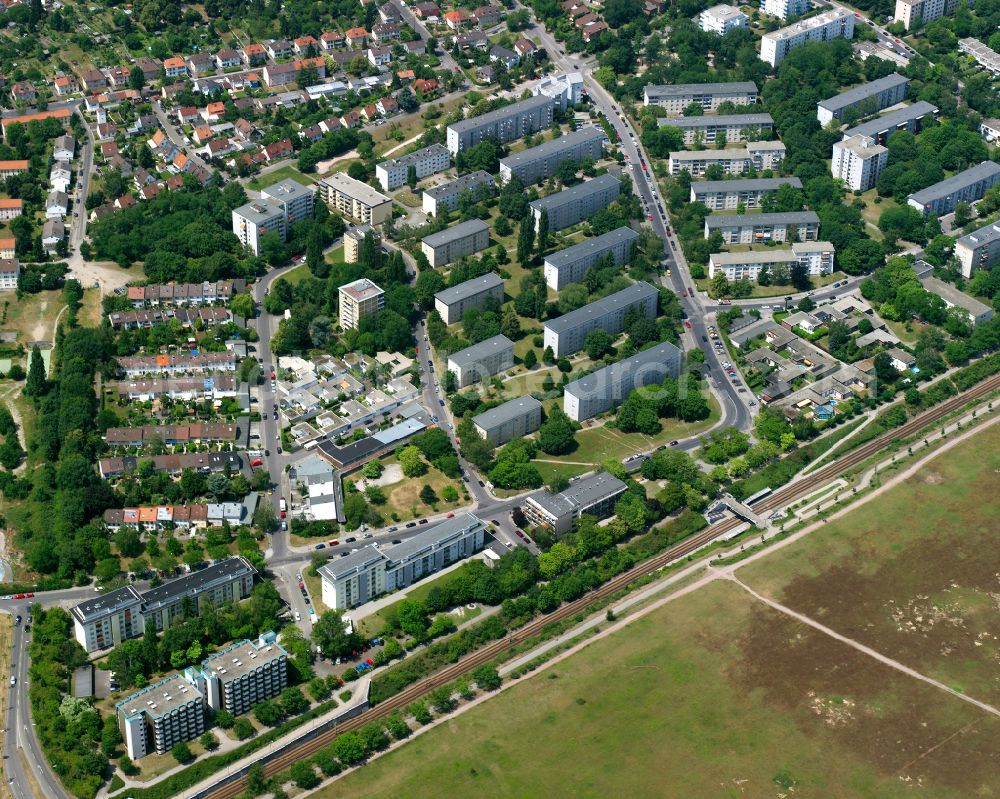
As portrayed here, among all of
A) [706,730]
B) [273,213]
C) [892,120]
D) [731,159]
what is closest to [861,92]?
[892,120]

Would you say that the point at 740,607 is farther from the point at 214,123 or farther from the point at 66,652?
the point at 214,123

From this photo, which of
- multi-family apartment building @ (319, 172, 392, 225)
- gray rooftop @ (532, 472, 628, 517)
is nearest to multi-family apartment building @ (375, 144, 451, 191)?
multi-family apartment building @ (319, 172, 392, 225)

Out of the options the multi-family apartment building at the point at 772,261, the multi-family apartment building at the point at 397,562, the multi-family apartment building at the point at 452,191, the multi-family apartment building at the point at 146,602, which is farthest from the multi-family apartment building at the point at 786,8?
the multi-family apartment building at the point at 146,602

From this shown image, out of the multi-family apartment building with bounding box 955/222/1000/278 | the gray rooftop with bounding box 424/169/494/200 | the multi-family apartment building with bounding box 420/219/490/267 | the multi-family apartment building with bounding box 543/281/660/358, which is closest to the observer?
the multi-family apartment building with bounding box 543/281/660/358

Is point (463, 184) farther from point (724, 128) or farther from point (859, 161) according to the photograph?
point (859, 161)

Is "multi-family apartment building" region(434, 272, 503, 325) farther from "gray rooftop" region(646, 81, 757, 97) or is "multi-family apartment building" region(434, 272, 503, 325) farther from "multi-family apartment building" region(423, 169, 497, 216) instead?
"gray rooftop" region(646, 81, 757, 97)

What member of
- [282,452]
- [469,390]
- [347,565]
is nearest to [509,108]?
[469,390]
